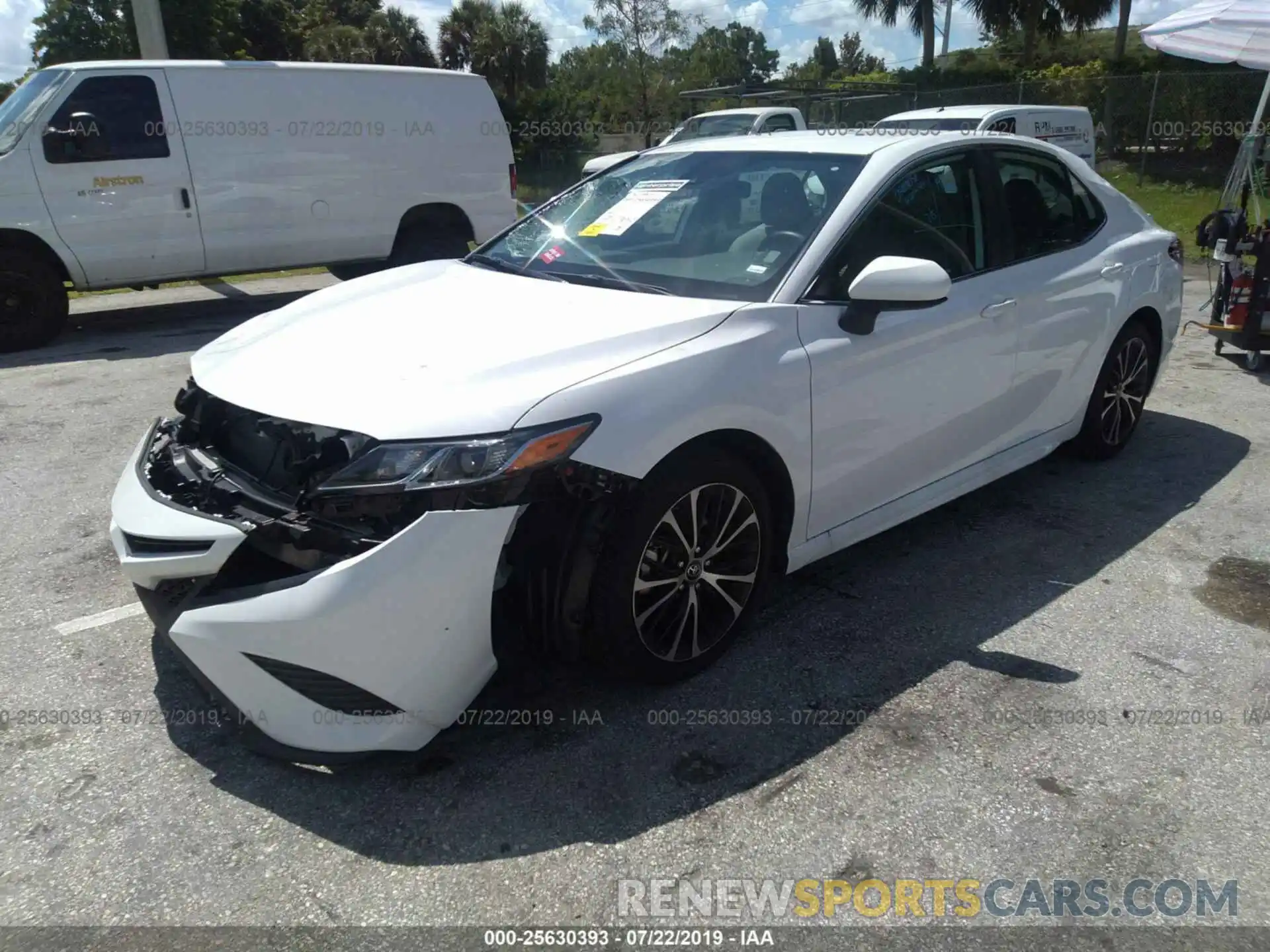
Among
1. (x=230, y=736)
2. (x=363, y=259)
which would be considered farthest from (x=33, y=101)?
(x=230, y=736)

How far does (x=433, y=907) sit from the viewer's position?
2314 millimetres

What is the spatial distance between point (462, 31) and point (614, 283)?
144 feet

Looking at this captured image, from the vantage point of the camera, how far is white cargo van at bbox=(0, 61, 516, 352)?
8148mm

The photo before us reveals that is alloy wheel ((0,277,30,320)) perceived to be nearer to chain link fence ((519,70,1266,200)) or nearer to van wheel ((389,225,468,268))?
van wheel ((389,225,468,268))

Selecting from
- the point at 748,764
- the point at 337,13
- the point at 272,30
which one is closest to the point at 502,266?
the point at 748,764

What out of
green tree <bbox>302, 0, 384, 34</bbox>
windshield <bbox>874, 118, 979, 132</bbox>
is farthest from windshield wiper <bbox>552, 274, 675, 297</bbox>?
green tree <bbox>302, 0, 384, 34</bbox>

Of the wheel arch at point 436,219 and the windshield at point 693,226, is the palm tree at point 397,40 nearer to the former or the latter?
the wheel arch at point 436,219

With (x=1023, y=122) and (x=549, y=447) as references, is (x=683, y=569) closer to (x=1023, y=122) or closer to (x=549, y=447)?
(x=549, y=447)

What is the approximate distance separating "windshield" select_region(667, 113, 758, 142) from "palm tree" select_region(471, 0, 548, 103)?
26.0m

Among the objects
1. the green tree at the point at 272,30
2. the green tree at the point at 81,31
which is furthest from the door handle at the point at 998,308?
the green tree at the point at 272,30

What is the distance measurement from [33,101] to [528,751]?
7976 mm

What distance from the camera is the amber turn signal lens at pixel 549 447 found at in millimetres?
2564

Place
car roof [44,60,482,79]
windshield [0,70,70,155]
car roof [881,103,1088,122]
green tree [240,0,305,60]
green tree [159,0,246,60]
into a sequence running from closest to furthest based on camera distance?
windshield [0,70,70,155] < car roof [44,60,482,79] < car roof [881,103,1088,122] < green tree [159,0,246,60] < green tree [240,0,305,60]

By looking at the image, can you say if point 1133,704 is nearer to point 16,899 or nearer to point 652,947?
point 652,947
